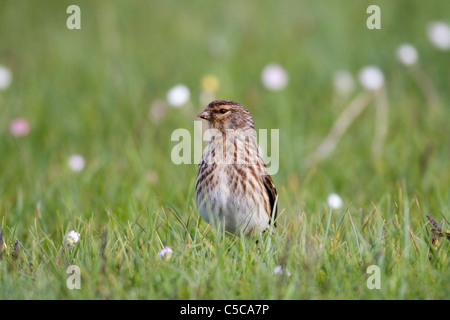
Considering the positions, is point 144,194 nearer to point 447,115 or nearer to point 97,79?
point 97,79

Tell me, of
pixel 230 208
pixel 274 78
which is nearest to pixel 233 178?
pixel 230 208

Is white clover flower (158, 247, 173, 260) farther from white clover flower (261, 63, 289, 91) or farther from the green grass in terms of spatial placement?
white clover flower (261, 63, 289, 91)

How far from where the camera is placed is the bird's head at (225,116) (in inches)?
171

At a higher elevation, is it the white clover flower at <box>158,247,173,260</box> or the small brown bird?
the small brown bird

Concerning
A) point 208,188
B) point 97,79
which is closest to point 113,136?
point 97,79

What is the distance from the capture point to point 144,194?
→ 200 inches

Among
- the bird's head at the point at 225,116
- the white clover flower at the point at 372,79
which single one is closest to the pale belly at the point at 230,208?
the bird's head at the point at 225,116

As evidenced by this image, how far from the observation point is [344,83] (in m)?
7.32

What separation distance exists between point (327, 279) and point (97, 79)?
4932 mm

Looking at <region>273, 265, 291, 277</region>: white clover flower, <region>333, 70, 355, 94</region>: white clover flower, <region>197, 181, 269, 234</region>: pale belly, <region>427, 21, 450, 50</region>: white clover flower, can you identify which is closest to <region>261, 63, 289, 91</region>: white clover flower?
<region>333, 70, 355, 94</region>: white clover flower

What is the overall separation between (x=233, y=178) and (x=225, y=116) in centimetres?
46

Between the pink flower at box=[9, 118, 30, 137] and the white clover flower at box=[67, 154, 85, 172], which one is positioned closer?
the white clover flower at box=[67, 154, 85, 172]

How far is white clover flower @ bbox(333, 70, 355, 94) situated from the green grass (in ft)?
0.45

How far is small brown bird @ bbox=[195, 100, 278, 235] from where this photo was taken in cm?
407
